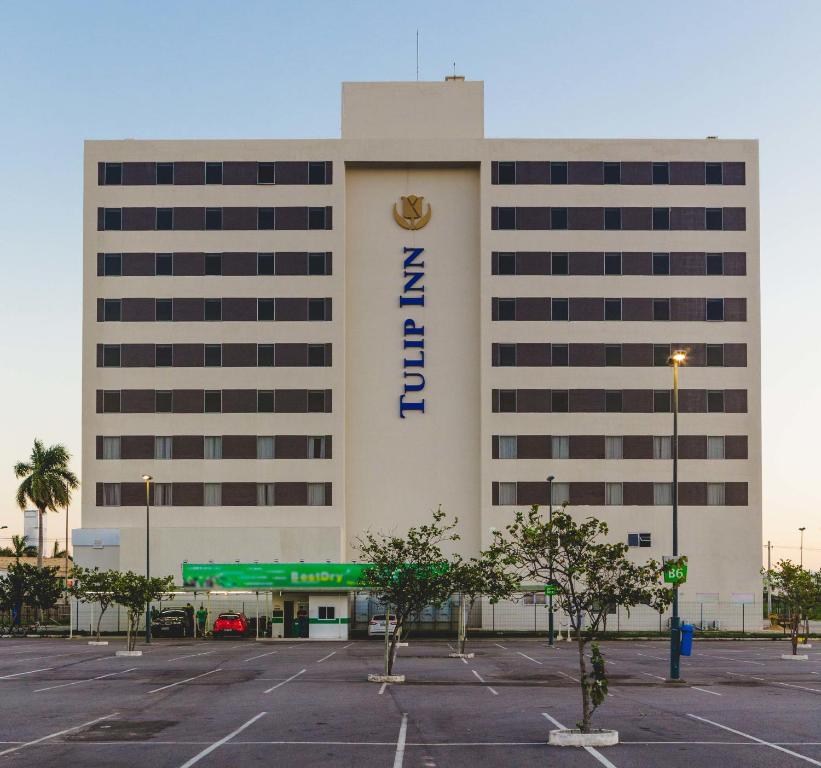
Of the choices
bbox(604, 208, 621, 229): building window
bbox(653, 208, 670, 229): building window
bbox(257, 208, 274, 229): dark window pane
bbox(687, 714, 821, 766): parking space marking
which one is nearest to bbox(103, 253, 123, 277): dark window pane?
bbox(257, 208, 274, 229): dark window pane

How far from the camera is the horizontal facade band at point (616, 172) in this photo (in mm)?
76750

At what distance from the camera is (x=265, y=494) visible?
245 ft

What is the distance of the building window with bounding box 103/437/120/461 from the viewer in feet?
248

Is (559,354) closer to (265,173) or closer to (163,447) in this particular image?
(265,173)

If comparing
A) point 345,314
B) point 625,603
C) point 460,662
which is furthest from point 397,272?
point 625,603

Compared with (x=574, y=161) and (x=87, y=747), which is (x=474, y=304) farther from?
(x=87, y=747)

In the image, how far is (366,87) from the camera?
78312 mm

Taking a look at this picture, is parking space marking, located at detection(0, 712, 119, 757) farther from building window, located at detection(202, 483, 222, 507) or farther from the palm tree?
the palm tree

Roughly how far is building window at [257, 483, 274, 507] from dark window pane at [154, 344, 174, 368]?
9.67 meters

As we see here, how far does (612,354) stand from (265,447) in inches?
892

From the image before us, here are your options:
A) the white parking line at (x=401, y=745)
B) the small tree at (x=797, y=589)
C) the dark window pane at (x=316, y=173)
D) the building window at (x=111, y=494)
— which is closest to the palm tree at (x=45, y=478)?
the building window at (x=111, y=494)

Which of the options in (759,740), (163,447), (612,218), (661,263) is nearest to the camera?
(759,740)

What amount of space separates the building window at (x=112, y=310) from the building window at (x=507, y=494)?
87.2 ft

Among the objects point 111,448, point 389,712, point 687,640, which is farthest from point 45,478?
point 389,712
